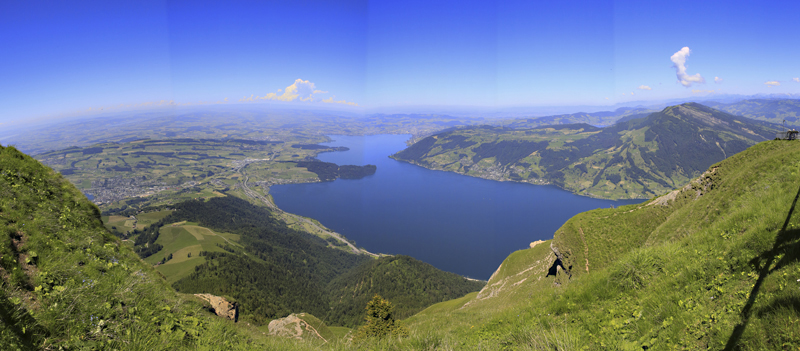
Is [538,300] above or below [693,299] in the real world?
below

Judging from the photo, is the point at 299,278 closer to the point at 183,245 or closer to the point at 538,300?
the point at 183,245

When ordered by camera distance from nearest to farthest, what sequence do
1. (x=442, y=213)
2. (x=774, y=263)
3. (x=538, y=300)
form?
(x=774, y=263)
(x=538, y=300)
(x=442, y=213)

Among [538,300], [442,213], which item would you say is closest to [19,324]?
[538,300]

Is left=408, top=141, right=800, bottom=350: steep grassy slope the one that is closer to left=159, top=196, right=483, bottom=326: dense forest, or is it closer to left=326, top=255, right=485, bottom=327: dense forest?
left=159, top=196, right=483, bottom=326: dense forest

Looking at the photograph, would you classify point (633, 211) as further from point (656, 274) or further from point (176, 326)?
point (176, 326)

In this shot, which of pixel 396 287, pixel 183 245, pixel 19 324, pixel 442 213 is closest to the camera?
pixel 19 324

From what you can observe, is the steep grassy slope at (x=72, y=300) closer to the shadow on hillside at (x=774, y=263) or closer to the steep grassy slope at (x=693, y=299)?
the steep grassy slope at (x=693, y=299)
